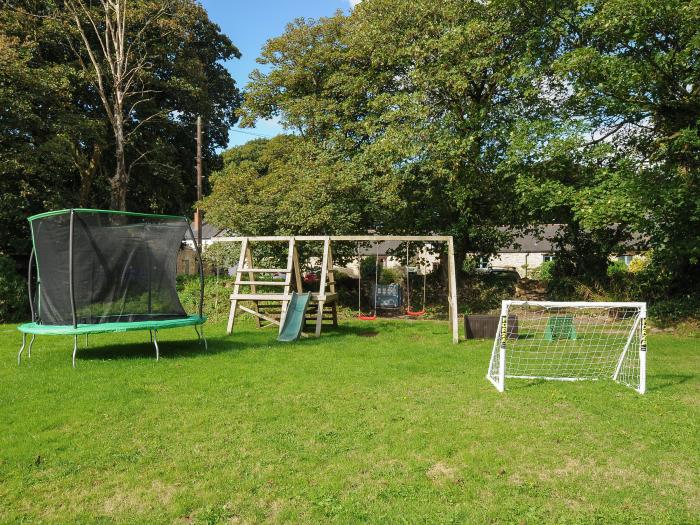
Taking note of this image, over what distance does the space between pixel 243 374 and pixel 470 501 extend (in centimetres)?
454

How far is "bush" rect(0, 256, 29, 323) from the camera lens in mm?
14734

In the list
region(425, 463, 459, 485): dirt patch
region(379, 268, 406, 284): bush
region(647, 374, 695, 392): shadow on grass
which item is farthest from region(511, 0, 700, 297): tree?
region(425, 463, 459, 485): dirt patch

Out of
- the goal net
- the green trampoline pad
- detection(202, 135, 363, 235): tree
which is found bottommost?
the goal net

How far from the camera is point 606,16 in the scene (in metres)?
11.7

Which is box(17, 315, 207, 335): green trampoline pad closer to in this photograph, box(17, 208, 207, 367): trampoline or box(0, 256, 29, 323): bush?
box(17, 208, 207, 367): trampoline

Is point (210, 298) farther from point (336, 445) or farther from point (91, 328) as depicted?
point (336, 445)

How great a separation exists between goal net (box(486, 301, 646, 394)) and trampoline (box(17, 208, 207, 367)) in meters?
5.18

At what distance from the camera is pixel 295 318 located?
11.5 m

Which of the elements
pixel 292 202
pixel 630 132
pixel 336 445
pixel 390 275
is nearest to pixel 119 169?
pixel 292 202

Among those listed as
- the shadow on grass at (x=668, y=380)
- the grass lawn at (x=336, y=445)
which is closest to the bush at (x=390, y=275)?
the grass lawn at (x=336, y=445)

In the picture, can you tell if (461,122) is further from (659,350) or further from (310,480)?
(310,480)

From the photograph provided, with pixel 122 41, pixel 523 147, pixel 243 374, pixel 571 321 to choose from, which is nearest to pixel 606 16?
pixel 523 147

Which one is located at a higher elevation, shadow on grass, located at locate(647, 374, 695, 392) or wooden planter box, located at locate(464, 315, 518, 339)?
wooden planter box, located at locate(464, 315, 518, 339)

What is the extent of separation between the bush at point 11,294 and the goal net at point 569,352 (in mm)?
13202
